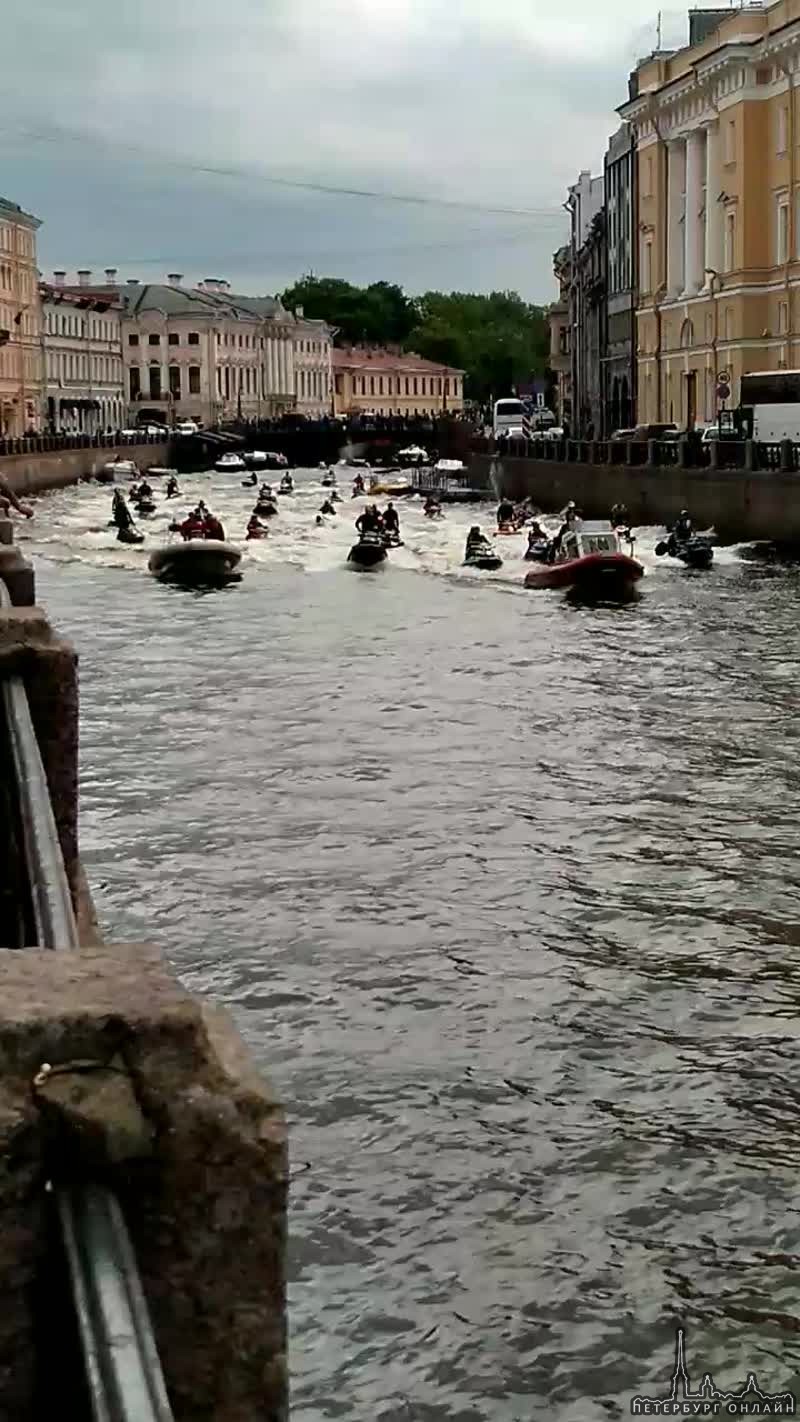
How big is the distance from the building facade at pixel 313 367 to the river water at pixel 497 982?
141139mm

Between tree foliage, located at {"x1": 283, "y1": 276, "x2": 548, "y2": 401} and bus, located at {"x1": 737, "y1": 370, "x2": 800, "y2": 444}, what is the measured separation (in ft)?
404

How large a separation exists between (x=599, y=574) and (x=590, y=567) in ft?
0.62

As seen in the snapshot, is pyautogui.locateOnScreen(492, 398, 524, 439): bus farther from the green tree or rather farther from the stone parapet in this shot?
the stone parapet

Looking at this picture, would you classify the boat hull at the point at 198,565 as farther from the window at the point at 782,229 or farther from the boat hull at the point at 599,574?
the window at the point at 782,229

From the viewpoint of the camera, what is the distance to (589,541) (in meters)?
35.9

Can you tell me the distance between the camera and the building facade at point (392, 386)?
168625mm

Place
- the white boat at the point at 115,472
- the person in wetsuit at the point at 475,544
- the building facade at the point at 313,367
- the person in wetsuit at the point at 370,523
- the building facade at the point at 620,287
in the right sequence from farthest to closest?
the building facade at the point at 313,367
the white boat at the point at 115,472
the building facade at the point at 620,287
the person in wetsuit at the point at 370,523
the person in wetsuit at the point at 475,544

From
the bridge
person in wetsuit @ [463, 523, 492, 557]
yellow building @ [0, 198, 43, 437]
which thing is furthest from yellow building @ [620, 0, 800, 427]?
the bridge

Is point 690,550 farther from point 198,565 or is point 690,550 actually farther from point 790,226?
point 790,226

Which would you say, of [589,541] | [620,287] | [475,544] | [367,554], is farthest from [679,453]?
[620,287]

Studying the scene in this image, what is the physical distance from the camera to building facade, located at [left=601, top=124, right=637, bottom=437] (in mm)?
76750

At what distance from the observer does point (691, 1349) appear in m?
6.85

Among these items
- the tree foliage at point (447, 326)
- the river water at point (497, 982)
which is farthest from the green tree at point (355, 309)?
the river water at point (497, 982)

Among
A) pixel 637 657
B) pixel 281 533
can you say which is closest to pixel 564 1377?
pixel 637 657
